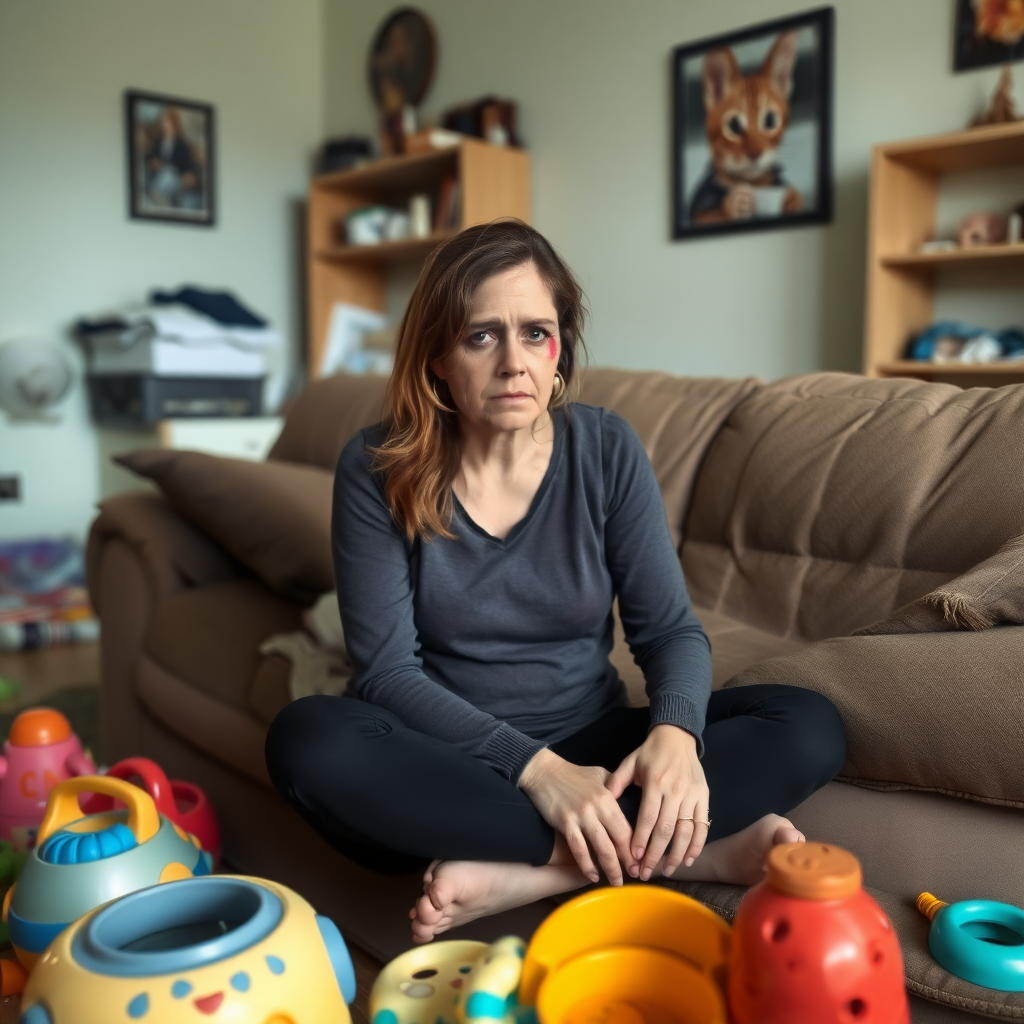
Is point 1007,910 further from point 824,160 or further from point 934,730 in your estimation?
point 824,160

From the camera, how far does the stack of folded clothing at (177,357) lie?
3.69 meters

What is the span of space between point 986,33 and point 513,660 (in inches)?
94.8

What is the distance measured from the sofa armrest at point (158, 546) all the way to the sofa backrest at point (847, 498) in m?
0.96

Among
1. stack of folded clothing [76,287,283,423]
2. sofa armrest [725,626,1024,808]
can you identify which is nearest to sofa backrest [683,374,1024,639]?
sofa armrest [725,626,1024,808]

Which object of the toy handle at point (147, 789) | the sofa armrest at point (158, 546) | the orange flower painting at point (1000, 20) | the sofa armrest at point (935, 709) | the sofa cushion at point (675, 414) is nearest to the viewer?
the sofa armrest at point (935, 709)

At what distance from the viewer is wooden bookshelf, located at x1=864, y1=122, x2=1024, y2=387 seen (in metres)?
2.62

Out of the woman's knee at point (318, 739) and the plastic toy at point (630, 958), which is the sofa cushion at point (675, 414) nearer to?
the woman's knee at point (318, 739)

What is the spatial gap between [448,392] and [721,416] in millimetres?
753

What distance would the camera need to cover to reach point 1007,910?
3.19 ft

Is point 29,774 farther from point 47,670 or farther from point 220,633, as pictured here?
point 47,670

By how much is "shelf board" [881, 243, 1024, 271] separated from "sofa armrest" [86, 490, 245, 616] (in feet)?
6.18

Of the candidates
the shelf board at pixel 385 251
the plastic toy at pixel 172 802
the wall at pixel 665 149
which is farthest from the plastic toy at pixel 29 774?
the shelf board at pixel 385 251

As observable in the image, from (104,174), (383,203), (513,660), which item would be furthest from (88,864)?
(383,203)

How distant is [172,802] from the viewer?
1.40m
